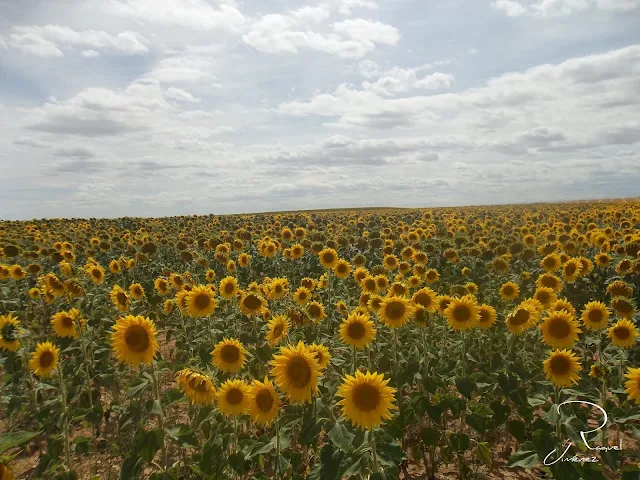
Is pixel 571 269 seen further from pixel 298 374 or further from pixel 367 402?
pixel 298 374

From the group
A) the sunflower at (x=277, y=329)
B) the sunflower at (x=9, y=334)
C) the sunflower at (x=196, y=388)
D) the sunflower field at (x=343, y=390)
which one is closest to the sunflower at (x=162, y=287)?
the sunflower field at (x=343, y=390)

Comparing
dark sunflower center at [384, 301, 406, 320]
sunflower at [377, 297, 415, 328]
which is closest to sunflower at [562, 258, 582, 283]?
sunflower at [377, 297, 415, 328]

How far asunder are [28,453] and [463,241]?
13.3 m

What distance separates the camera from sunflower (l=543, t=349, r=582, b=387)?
14.9 ft

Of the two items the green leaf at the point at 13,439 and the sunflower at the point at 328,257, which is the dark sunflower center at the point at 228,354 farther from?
the sunflower at the point at 328,257

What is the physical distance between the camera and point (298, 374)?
12.5 feet

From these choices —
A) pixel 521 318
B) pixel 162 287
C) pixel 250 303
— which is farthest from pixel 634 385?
pixel 162 287

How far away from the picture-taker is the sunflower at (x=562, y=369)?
14.9 feet

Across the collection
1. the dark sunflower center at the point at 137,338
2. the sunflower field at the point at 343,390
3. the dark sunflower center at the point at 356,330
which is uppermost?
the dark sunflower center at the point at 137,338

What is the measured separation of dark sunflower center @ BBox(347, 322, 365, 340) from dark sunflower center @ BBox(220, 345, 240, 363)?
4.57 feet

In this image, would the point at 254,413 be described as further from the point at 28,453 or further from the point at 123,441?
the point at 28,453

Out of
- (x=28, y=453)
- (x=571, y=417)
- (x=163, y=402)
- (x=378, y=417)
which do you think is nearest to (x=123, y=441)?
(x=28, y=453)

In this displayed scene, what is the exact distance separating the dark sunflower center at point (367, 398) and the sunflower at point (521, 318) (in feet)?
9.31

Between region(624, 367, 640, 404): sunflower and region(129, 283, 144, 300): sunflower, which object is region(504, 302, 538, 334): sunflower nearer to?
region(624, 367, 640, 404): sunflower
